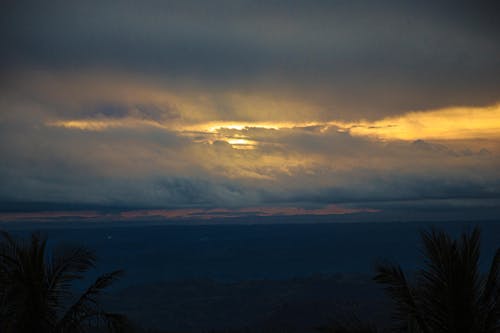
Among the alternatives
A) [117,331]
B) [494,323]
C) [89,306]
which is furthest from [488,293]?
[89,306]

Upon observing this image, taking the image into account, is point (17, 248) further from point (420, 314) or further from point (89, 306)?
point (420, 314)

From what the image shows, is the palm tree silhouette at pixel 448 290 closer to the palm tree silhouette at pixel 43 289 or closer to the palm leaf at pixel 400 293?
the palm leaf at pixel 400 293

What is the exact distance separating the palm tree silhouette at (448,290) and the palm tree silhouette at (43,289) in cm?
889

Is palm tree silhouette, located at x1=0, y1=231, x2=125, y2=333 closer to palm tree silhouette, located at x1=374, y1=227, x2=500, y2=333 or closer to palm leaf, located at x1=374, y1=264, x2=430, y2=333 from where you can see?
palm leaf, located at x1=374, y1=264, x2=430, y2=333

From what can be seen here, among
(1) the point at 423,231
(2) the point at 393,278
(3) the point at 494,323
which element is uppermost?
(1) the point at 423,231

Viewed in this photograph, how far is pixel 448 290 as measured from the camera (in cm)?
1398

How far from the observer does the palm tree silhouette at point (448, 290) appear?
1386 centimetres

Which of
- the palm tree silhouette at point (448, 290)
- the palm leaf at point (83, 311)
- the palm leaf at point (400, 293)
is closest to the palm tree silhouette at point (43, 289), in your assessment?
the palm leaf at point (83, 311)

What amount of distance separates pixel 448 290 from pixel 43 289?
39.1 feet

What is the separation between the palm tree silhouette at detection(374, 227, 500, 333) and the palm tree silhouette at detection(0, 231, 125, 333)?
8.89 m

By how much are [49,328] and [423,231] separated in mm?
11527

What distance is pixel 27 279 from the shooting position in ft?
55.3

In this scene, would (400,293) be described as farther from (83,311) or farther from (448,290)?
(83,311)

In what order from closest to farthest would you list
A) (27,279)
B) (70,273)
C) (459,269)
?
1. (459,269)
2. (27,279)
3. (70,273)
